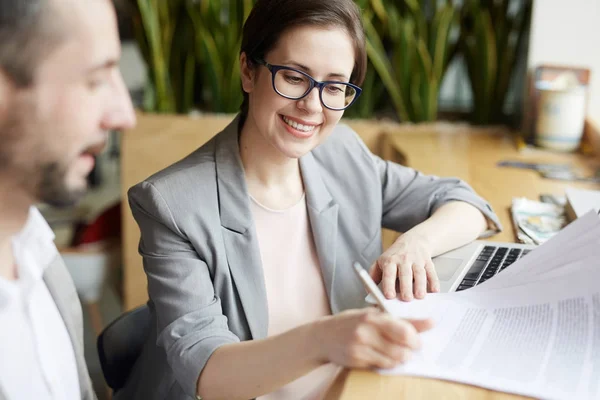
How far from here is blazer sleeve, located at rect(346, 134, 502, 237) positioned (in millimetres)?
1435

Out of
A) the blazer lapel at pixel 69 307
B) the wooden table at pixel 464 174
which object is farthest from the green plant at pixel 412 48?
the blazer lapel at pixel 69 307

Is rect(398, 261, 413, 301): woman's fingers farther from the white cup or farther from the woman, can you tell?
the white cup

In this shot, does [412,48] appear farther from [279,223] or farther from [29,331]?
[29,331]

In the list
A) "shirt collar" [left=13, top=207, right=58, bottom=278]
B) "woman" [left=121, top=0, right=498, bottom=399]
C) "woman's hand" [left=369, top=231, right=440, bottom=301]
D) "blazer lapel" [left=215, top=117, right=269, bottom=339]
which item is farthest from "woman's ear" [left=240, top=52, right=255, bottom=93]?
"shirt collar" [left=13, top=207, right=58, bottom=278]

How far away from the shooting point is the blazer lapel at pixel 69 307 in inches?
36.0

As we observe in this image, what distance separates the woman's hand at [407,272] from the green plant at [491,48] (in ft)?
4.59

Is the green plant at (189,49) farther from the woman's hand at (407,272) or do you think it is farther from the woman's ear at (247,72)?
the woman's hand at (407,272)

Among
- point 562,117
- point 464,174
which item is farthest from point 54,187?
point 562,117

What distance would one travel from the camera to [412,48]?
7.66ft

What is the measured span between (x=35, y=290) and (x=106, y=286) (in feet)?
6.51

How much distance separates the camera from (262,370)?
35.6 inches

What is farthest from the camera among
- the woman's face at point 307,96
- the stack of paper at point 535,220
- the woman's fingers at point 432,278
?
the stack of paper at point 535,220

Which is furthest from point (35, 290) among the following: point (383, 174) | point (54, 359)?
point (383, 174)

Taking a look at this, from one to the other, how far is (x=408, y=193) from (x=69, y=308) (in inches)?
31.4
